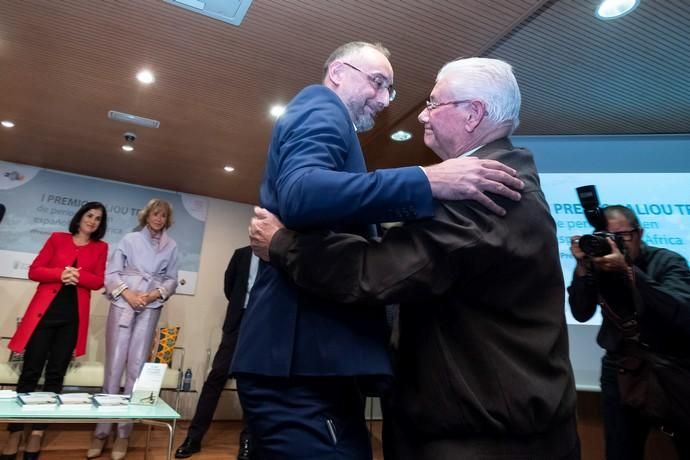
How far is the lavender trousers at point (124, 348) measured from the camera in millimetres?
2865

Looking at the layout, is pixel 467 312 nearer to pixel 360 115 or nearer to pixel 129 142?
pixel 360 115

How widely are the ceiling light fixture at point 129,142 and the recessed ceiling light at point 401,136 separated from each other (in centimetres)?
226

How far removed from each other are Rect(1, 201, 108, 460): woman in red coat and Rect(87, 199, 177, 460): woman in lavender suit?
155 mm

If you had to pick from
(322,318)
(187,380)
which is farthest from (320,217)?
(187,380)

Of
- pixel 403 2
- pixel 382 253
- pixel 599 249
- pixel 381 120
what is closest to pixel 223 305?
pixel 381 120

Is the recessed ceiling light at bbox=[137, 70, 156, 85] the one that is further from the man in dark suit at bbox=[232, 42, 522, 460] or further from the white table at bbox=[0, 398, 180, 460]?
the man in dark suit at bbox=[232, 42, 522, 460]

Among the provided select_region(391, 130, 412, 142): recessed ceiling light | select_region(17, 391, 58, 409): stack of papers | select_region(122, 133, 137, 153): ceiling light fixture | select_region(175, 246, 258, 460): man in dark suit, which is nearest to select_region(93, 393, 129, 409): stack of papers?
select_region(17, 391, 58, 409): stack of papers

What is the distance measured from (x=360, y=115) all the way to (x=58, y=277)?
2670 mm

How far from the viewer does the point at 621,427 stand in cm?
173

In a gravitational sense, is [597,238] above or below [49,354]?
above

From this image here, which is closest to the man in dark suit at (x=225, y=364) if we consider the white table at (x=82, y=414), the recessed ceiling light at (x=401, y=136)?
the white table at (x=82, y=414)

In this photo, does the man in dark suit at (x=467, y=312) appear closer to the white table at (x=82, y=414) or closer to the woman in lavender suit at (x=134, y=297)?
the white table at (x=82, y=414)

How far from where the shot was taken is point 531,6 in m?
2.20

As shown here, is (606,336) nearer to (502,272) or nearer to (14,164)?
(502,272)
